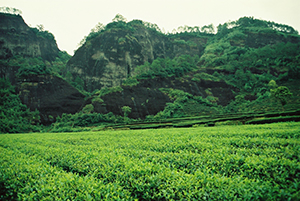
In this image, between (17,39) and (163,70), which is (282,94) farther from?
(17,39)

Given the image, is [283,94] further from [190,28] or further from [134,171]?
[190,28]

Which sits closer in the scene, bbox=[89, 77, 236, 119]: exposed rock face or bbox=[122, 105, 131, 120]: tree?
bbox=[122, 105, 131, 120]: tree

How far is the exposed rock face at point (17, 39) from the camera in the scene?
7300 cm

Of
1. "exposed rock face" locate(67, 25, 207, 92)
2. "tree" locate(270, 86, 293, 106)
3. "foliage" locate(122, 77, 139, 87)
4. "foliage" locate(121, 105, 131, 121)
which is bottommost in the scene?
"foliage" locate(121, 105, 131, 121)

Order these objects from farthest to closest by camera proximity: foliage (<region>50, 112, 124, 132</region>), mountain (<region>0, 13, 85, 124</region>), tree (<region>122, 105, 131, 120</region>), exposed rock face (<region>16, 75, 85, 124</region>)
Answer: mountain (<region>0, 13, 85, 124</region>)
exposed rock face (<region>16, 75, 85, 124</region>)
tree (<region>122, 105, 131, 120</region>)
foliage (<region>50, 112, 124, 132</region>)

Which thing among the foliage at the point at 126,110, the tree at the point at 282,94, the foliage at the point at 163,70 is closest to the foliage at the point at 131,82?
the foliage at the point at 163,70

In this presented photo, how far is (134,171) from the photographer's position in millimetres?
5195

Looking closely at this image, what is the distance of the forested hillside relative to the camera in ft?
145

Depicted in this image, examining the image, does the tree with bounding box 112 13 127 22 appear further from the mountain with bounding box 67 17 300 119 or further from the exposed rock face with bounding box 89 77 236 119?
the exposed rock face with bounding box 89 77 236 119

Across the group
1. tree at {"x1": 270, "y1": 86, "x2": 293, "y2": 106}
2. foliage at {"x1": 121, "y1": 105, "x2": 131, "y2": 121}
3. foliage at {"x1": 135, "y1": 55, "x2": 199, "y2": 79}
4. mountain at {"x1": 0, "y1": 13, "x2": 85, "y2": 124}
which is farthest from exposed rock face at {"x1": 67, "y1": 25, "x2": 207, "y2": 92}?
tree at {"x1": 270, "y1": 86, "x2": 293, "y2": 106}

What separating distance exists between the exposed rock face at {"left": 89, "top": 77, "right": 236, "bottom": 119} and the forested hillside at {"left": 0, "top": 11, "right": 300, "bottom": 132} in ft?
0.85

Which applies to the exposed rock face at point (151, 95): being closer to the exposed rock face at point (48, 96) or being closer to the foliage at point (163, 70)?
the foliage at point (163, 70)

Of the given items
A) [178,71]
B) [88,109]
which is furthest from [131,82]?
[178,71]

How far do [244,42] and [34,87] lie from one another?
10211 cm
